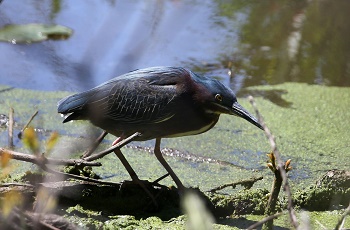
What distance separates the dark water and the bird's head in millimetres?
1542

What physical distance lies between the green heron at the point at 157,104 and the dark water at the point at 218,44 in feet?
4.67

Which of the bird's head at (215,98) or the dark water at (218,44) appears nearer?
the bird's head at (215,98)

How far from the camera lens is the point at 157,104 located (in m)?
2.96

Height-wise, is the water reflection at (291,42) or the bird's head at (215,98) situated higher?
the bird's head at (215,98)

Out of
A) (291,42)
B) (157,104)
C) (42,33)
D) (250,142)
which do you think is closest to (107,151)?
(157,104)

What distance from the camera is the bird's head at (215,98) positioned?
2955mm

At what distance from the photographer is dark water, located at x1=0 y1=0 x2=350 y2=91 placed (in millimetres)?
4980

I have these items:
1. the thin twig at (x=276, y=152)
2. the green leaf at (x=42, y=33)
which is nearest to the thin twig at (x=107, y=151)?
the thin twig at (x=276, y=152)

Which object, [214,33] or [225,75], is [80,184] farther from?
[214,33]

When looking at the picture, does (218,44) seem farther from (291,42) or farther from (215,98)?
(215,98)

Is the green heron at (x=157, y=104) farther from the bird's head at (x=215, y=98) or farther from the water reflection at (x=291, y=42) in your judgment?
the water reflection at (x=291, y=42)

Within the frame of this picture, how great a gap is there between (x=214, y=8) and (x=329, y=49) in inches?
50.0

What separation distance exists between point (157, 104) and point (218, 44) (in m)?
2.96

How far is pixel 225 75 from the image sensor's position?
5168 mm
